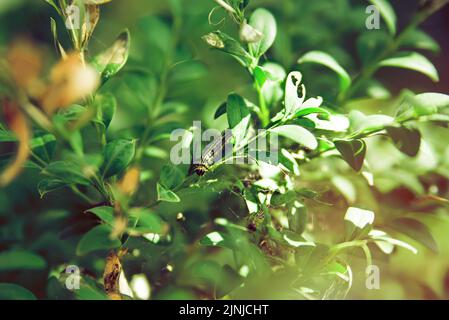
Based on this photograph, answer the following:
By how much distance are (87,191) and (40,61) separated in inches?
16.1

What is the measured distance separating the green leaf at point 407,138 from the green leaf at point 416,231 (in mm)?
168

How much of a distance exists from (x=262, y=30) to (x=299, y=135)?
0.18m

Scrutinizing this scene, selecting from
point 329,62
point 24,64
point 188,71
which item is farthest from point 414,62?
point 24,64

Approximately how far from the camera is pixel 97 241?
1.82ft

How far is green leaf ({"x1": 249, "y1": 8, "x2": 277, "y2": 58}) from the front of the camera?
2.02 feet

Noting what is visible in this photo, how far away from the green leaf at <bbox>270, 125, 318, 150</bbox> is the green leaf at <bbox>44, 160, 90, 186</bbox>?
238 mm

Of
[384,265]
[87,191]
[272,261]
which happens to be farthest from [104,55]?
[384,265]

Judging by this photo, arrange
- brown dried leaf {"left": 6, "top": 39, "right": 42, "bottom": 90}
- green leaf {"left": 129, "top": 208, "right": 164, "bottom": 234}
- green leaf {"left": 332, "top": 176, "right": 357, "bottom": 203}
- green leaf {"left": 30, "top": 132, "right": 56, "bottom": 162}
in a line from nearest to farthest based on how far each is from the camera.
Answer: brown dried leaf {"left": 6, "top": 39, "right": 42, "bottom": 90}
green leaf {"left": 129, "top": 208, "right": 164, "bottom": 234}
green leaf {"left": 30, "top": 132, "right": 56, "bottom": 162}
green leaf {"left": 332, "top": 176, "right": 357, "bottom": 203}

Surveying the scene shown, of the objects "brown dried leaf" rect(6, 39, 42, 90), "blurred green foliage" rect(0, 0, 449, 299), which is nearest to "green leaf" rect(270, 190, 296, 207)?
"blurred green foliage" rect(0, 0, 449, 299)

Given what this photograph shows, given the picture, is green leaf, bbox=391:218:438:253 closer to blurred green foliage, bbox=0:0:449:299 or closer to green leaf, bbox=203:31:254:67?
blurred green foliage, bbox=0:0:449:299

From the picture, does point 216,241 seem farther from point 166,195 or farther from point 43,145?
point 43,145

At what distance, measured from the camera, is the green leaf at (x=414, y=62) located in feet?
2.40

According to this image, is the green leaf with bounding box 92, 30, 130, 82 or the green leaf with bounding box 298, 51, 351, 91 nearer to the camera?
the green leaf with bounding box 92, 30, 130, 82

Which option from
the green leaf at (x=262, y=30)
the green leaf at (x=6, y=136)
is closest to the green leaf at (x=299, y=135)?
the green leaf at (x=262, y=30)
